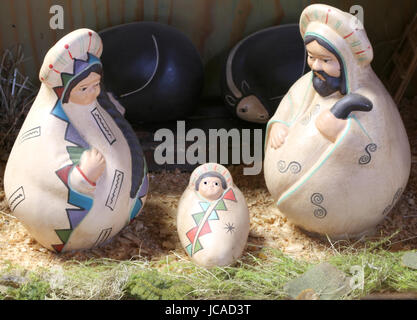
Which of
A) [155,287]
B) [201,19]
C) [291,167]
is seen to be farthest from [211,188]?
[201,19]

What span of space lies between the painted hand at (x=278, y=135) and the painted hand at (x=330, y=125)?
0.52 feet

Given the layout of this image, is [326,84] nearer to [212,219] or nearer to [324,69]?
[324,69]

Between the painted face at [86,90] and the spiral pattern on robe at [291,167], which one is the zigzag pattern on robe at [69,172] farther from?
the spiral pattern on robe at [291,167]

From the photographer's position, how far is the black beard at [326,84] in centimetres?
209

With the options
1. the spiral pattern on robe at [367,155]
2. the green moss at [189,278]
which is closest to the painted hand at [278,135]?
the spiral pattern on robe at [367,155]

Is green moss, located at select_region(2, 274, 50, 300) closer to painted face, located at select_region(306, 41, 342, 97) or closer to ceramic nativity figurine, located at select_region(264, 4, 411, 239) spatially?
ceramic nativity figurine, located at select_region(264, 4, 411, 239)

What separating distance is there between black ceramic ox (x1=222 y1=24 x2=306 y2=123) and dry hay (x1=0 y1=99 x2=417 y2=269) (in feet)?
1.00

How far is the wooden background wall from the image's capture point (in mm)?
2799

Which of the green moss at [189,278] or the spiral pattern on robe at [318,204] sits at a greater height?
the spiral pattern on robe at [318,204]

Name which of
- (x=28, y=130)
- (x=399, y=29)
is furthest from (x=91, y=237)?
(x=399, y=29)

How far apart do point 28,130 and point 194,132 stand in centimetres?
90

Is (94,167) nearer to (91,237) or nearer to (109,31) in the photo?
(91,237)

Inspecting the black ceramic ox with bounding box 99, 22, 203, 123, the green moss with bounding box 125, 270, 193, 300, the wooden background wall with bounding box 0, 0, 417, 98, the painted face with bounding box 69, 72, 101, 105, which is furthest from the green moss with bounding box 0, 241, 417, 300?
the wooden background wall with bounding box 0, 0, 417, 98

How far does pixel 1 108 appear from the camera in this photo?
281 cm
